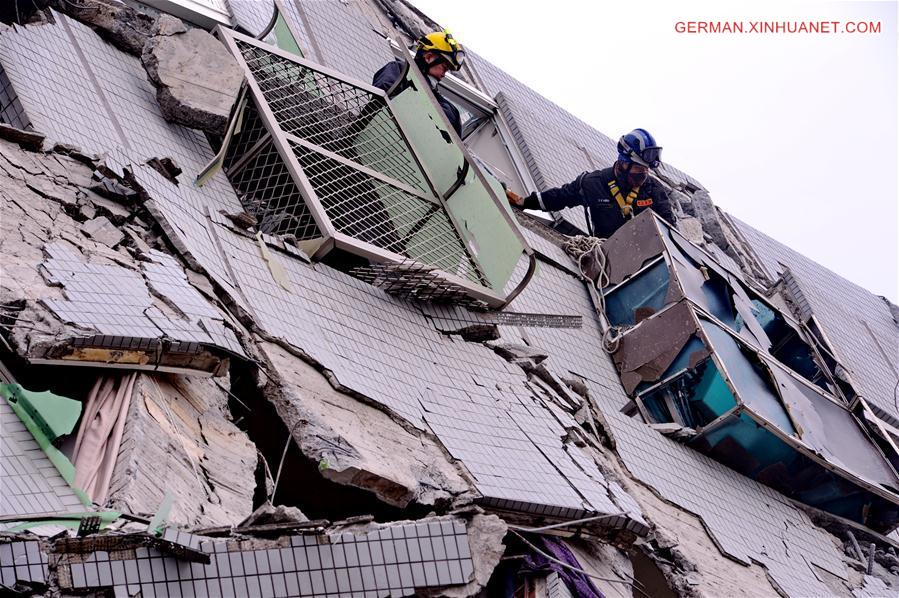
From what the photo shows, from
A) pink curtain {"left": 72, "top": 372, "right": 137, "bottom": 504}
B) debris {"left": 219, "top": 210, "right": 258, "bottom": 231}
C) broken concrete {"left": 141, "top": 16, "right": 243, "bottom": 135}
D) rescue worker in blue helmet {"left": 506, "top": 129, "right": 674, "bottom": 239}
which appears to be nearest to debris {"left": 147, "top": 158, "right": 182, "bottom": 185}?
debris {"left": 219, "top": 210, "right": 258, "bottom": 231}

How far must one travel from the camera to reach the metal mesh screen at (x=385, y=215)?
723cm

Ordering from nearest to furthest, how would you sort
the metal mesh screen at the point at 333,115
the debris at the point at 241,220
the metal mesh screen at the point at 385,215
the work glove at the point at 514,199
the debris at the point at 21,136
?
1. the debris at the point at 21,136
2. the debris at the point at 241,220
3. the metal mesh screen at the point at 385,215
4. the metal mesh screen at the point at 333,115
5. the work glove at the point at 514,199

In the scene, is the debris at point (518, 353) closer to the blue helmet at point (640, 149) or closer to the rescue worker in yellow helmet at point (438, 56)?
the rescue worker in yellow helmet at point (438, 56)

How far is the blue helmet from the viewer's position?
9.71 m

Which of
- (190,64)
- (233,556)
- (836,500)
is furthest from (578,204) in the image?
(233,556)

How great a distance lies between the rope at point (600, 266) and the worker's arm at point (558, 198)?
0.83 feet

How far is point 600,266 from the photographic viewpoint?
9328mm

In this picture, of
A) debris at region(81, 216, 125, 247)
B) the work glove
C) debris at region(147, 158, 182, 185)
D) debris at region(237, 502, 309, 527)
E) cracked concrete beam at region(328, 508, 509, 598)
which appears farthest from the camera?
the work glove

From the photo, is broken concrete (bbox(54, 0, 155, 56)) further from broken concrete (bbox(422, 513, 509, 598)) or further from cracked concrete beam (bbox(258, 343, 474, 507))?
Result: broken concrete (bbox(422, 513, 509, 598))

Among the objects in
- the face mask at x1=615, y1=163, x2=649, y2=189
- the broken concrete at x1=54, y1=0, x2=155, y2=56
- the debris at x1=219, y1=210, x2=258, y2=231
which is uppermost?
the face mask at x1=615, y1=163, x2=649, y2=189

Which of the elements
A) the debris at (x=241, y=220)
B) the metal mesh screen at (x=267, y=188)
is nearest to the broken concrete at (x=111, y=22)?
the metal mesh screen at (x=267, y=188)

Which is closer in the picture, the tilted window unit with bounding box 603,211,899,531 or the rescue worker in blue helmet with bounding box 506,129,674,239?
the tilted window unit with bounding box 603,211,899,531

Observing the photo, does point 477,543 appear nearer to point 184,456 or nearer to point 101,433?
point 184,456

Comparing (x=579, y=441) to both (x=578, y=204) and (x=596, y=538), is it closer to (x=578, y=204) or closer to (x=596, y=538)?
(x=596, y=538)
